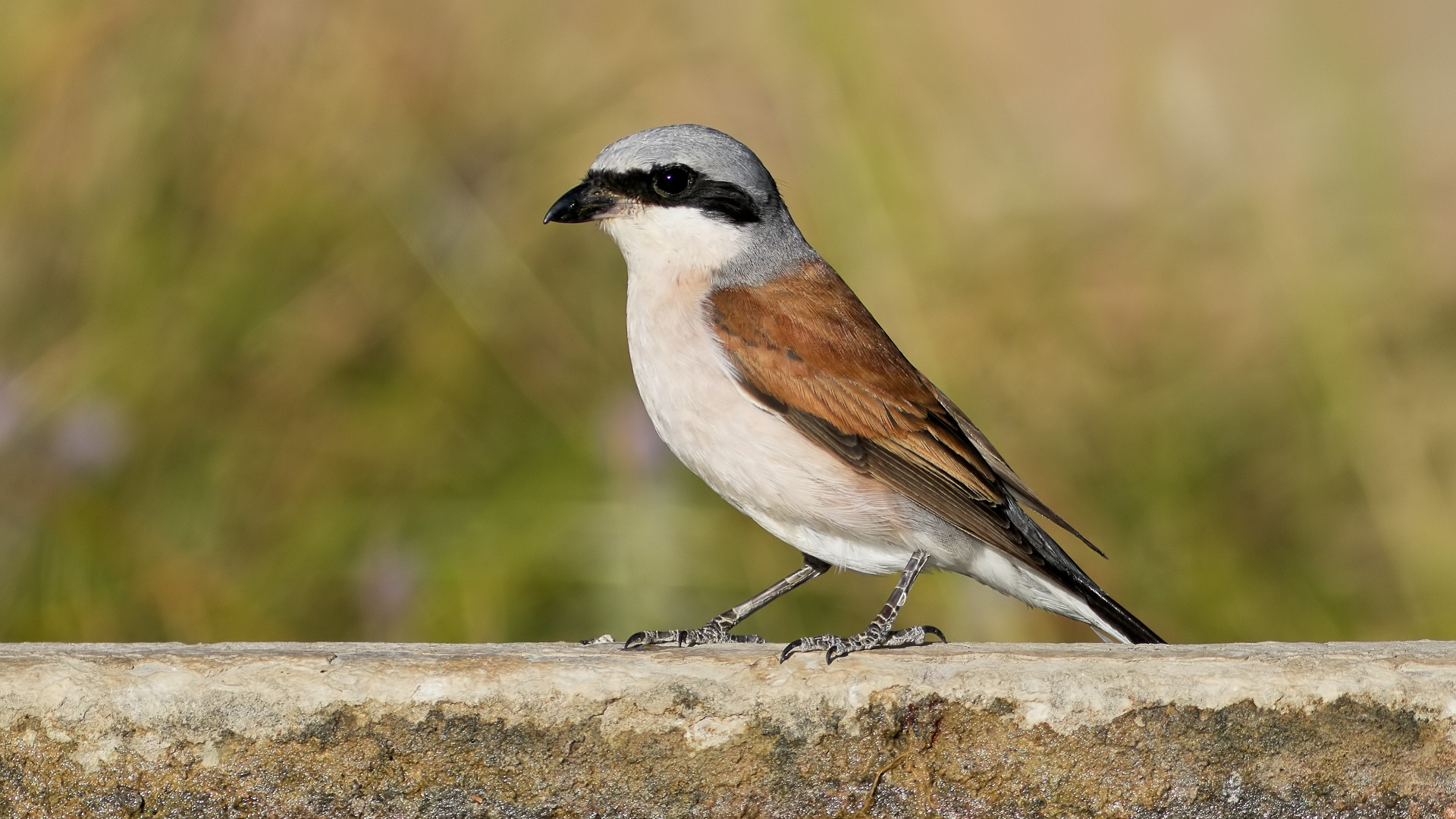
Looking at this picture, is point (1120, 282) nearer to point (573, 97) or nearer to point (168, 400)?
point (573, 97)

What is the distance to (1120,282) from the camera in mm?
4719

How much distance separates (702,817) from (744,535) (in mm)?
2191

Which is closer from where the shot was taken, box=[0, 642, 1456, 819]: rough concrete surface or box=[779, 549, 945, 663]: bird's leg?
box=[0, 642, 1456, 819]: rough concrete surface

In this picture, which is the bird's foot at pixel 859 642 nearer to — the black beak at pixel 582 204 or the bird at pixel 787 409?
the bird at pixel 787 409

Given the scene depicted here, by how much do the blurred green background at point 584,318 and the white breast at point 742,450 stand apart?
0.75m

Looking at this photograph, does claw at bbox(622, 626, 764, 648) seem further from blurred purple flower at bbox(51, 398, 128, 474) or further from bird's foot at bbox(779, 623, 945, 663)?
blurred purple flower at bbox(51, 398, 128, 474)

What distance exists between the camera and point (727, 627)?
3176 millimetres

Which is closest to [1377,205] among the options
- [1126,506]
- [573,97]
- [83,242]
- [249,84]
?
[1126,506]

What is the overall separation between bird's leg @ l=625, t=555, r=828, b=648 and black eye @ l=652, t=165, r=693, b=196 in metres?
0.84

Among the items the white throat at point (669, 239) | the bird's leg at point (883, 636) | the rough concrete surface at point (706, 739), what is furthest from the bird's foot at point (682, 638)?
the white throat at point (669, 239)

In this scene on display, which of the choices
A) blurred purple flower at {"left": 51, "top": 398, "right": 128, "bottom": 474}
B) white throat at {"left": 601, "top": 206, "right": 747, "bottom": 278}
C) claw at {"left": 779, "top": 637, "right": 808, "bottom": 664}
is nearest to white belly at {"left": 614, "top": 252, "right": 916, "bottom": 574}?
white throat at {"left": 601, "top": 206, "right": 747, "bottom": 278}

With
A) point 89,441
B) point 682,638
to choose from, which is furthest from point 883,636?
point 89,441

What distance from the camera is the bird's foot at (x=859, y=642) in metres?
2.48

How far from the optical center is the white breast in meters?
3.05
